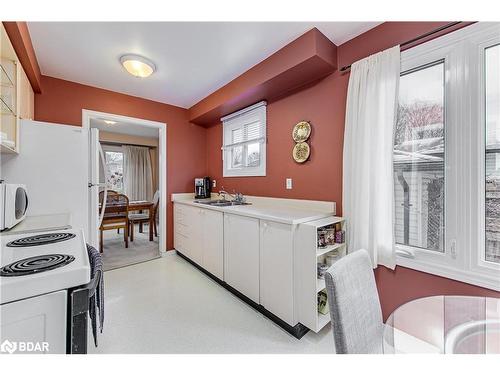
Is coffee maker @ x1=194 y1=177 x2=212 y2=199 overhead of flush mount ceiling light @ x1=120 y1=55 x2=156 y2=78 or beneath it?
beneath

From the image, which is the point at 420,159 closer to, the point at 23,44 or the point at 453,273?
the point at 453,273

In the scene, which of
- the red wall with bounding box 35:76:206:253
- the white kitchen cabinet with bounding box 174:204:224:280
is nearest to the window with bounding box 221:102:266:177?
the red wall with bounding box 35:76:206:253

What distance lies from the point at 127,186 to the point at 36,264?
5815 mm

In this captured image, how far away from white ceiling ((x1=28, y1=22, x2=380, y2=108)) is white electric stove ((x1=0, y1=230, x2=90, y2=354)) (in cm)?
178

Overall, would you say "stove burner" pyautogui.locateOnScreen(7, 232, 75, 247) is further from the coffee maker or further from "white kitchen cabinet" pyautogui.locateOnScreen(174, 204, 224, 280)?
the coffee maker

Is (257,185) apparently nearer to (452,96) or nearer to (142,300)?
(142,300)

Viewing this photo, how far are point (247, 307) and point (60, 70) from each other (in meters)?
3.13

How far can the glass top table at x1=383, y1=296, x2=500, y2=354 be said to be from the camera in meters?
0.83

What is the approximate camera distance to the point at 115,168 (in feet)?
19.5

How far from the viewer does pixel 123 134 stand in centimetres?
558

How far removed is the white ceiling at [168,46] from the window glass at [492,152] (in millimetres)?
832
